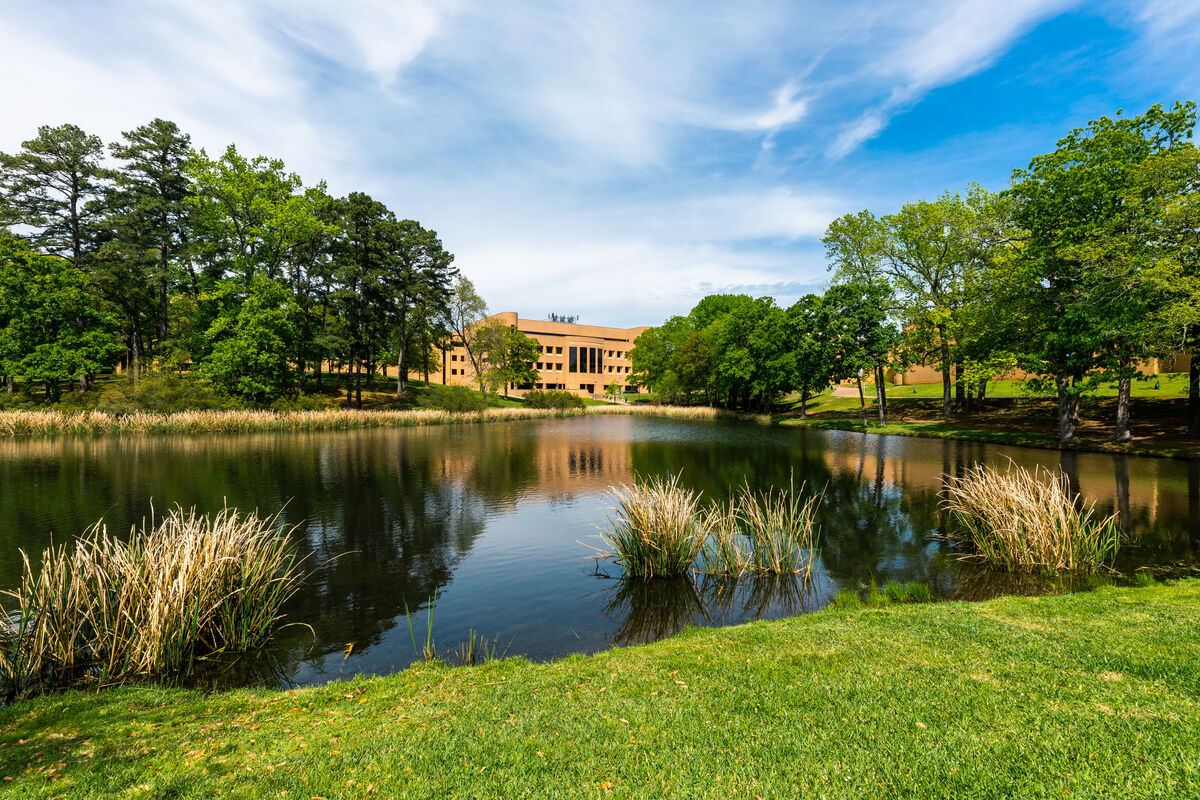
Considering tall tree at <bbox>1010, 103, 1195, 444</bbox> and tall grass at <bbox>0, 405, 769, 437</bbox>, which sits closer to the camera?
tall tree at <bbox>1010, 103, 1195, 444</bbox>

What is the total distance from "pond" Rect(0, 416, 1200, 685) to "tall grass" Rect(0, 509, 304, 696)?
63 cm

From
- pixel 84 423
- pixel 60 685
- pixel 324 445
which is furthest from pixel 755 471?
pixel 84 423

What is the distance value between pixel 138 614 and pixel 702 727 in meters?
6.49

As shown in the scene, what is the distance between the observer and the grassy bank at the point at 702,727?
3.36m

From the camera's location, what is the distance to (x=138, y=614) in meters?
6.16

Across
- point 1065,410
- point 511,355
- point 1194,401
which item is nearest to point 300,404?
point 511,355

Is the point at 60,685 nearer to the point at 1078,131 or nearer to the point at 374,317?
the point at 1078,131

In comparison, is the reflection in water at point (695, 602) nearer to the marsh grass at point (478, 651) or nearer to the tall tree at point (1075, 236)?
the marsh grass at point (478, 651)

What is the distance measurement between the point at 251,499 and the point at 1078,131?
1480 inches

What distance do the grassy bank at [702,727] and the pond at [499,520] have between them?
1765mm

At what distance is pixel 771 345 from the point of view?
50.1 metres

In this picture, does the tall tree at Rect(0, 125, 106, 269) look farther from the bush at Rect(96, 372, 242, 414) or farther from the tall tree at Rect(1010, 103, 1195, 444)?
the tall tree at Rect(1010, 103, 1195, 444)

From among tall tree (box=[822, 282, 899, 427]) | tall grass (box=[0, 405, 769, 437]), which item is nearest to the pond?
tall grass (box=[0, 405, 769, 437])

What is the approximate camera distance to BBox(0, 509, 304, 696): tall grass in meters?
5.83
